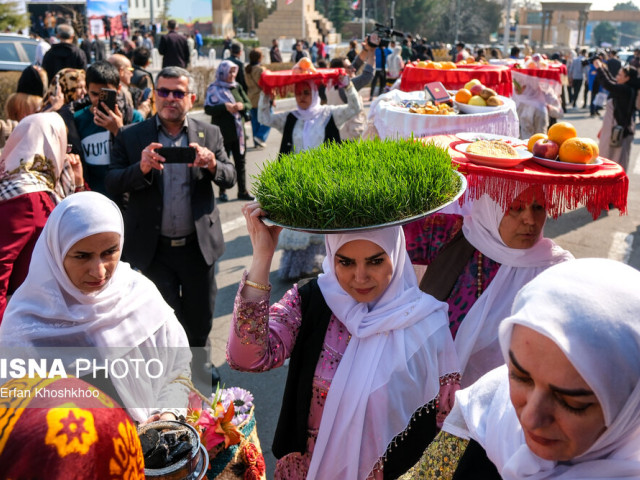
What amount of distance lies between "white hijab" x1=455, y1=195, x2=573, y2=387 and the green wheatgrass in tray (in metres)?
0.71

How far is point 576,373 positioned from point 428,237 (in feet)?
6.43

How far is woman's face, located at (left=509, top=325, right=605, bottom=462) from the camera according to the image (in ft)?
4.21

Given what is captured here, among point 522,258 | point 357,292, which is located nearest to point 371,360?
point 357,292

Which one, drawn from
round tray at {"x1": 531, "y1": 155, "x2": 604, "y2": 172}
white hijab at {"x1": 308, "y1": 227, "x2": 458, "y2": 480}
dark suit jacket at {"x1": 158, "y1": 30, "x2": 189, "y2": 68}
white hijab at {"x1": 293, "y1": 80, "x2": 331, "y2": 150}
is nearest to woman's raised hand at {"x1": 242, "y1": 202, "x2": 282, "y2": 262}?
white hijab at {"x1": 308, "y1": 227, "x2": 458, "y2": 480}

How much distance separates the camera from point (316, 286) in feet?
8.20

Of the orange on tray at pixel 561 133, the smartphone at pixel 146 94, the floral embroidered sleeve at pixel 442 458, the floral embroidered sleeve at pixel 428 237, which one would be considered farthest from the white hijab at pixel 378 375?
the smartphone at pixel 146 94

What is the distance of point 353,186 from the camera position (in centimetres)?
197

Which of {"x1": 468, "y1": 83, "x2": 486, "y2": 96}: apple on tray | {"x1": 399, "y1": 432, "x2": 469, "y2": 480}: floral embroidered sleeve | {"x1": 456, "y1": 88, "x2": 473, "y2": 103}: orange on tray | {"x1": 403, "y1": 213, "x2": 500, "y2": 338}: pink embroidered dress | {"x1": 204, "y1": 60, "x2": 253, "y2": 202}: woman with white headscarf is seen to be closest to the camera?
{"x1": 399, "y1": 432, "x2": 469, "y2": 480}: floral embroidered sleeve

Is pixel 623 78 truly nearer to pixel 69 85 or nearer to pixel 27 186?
pixel 69 85

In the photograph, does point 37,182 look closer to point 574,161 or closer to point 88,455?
point 88,455

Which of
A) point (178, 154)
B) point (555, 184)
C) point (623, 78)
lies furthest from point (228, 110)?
point (555, 184)

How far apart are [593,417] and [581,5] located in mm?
74203

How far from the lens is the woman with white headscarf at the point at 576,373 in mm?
1244

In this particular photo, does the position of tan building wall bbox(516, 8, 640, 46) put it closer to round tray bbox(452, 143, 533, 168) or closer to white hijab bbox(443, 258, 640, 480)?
round tray bbox(452, 143, 533, 168)
